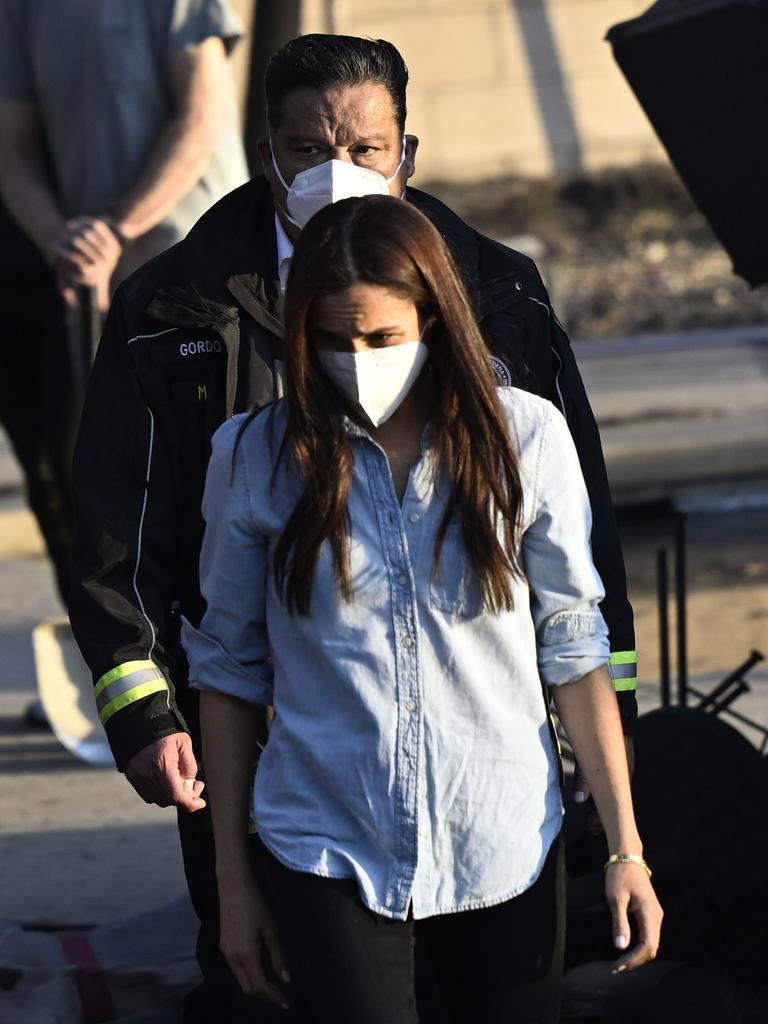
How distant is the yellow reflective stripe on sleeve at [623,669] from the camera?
2570 mm

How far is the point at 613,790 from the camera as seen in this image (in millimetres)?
2270

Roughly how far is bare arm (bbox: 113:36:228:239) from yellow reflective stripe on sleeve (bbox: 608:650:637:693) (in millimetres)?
2244

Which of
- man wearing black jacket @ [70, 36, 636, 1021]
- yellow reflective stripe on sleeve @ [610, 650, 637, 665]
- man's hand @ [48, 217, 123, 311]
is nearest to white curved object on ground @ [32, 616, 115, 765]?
man's hand @ [48, 217, 123, 311]

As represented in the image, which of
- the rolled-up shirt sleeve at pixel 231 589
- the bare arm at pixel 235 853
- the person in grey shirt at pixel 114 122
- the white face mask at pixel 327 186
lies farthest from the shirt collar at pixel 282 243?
the person in grey shirt at pixel 114 122

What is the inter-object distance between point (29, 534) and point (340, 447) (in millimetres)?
5784

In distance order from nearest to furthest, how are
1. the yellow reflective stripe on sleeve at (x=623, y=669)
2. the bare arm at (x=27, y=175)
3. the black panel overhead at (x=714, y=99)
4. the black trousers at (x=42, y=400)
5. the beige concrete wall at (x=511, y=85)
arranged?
1. the yellow reflective stripe on sleeve at (x=623, y=669)
2. the black panel overhead at (x=714, y=99)
3. the bare arm at (x=27, y=175)
4. the black trousers at (x=42, y=400)
5. the beige concrete wall at (x=511, y=85)

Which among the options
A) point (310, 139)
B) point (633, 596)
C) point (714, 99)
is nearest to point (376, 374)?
point (310, 139)

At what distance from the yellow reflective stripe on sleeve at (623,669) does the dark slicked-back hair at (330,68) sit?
85cm

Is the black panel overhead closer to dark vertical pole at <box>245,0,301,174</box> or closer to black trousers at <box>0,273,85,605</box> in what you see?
black trousers at <box>0,273,85,605</box>

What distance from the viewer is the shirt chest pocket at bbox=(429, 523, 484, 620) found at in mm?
2223

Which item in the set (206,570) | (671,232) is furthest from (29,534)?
(671,232)

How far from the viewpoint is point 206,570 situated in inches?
93.7

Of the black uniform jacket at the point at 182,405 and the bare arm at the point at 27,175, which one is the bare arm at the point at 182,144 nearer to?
the bare arm at the point at 27,175

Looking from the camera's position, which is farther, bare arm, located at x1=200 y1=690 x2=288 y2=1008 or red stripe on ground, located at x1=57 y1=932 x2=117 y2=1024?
red stripe on ground, located at x1=57 y1=932 x2=117 y2=1024
